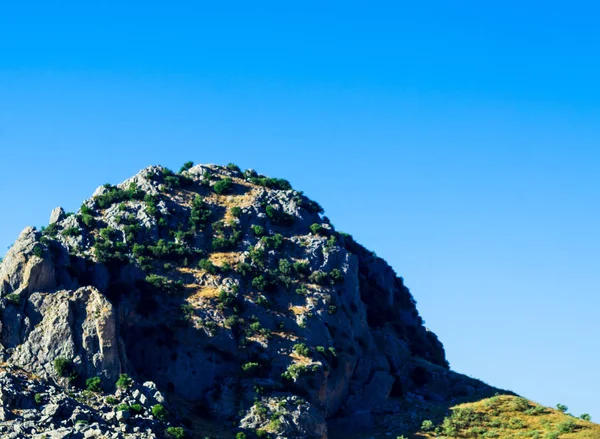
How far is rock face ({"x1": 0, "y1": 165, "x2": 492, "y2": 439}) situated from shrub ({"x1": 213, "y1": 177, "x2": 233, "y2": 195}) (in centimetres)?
19

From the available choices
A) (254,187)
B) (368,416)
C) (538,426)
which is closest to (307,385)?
(368,416)

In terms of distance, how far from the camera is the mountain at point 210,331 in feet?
314

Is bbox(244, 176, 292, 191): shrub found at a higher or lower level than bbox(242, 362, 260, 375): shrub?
higher

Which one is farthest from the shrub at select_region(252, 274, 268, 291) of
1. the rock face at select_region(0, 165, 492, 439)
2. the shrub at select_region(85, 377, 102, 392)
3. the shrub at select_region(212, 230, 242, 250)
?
the shrub at select_region(85, 377, 102, 392)

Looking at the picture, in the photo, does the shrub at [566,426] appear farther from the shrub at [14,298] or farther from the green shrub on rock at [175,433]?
the shrub at [14,298]

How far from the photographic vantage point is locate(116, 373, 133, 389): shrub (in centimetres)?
9550

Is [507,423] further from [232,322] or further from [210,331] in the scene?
[210,331]

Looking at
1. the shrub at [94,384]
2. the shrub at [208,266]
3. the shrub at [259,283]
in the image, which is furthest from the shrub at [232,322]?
the shrub at [94,384]

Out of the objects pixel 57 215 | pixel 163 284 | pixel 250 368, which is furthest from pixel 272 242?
pixel 57 215

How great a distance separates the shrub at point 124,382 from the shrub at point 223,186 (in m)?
40.6

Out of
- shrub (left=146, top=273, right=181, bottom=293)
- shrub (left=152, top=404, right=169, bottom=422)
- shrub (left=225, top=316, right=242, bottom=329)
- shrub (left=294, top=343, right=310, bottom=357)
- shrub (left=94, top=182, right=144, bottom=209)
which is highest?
shrub (left=94, top=182, right=144, bottom=209)

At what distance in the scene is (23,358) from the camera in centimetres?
9638

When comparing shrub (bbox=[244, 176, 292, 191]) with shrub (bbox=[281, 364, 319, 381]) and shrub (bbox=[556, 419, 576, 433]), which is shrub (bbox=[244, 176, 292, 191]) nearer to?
shrub (bbox=[281, 364, 319, 381])

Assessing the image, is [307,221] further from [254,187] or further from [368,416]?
[368,416]
